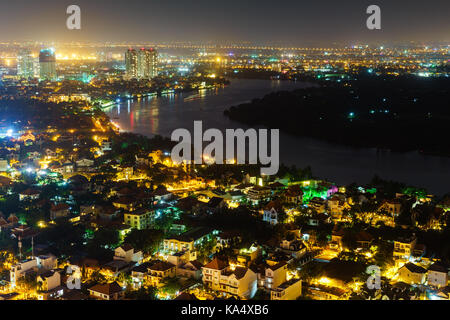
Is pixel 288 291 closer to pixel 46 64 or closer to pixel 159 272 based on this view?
pixel 159 272

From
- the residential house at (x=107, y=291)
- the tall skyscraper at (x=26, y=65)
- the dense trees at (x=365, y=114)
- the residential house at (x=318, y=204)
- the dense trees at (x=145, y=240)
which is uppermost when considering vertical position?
the tall skyscraper at (x=26, y=65)

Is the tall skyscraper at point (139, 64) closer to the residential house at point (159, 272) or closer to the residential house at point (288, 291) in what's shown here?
the residential house at point (159, 272)

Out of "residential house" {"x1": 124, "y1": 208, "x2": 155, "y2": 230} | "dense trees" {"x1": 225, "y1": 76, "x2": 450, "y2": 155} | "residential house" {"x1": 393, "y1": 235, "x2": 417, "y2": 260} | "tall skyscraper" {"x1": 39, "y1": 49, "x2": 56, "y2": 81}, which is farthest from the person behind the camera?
"tall skyscraper" {"x1": 39, "y1": 49, "x2": 56, "y2": 81}

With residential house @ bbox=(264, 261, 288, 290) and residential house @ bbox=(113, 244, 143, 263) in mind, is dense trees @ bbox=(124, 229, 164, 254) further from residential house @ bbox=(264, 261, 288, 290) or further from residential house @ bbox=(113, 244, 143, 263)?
residential house @ bbox=(264, 261, 288, 290)

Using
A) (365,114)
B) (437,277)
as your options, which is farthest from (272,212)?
(365,114)

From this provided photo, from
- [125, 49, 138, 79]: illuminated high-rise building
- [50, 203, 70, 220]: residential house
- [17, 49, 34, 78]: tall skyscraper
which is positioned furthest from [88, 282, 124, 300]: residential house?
[17, 49, 34, 78]: tall skyscraper

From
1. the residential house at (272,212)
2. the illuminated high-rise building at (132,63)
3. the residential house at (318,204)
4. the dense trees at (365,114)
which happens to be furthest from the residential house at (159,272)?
the illuminated high-rise building at (132,63)

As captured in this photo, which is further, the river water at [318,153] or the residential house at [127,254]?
the river water at [318,153]

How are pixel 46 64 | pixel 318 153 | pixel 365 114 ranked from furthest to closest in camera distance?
pixel 46 64 → pixel 365 114 → pixel 318 153
